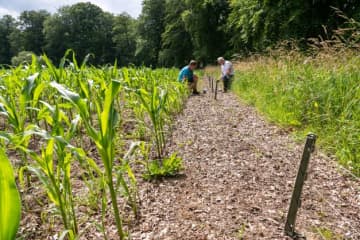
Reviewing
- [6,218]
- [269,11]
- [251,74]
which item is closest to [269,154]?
[6,218]

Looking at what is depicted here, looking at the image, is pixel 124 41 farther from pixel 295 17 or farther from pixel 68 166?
pixel 68 166

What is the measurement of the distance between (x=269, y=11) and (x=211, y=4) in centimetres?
1534

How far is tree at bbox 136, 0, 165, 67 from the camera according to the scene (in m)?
36.5

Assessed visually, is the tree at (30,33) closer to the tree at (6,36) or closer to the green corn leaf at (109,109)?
the tree at (6,36)

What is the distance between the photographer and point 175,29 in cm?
3216

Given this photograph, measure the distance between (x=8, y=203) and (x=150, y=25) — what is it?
3921cm

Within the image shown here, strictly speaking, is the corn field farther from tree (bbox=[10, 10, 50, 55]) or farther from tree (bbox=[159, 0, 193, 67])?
tree (bbox=[10, 10, 50, 55])

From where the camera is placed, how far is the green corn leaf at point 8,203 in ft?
2.38

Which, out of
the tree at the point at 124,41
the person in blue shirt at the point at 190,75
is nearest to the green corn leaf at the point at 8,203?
the person in blue shirt at the point at 190,75

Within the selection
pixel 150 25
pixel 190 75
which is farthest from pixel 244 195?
pixel 150 25

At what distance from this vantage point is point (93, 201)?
183 centimetres

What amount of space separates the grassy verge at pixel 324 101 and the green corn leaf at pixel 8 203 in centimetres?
275

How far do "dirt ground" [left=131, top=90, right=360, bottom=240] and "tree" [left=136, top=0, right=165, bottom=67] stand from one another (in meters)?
35.5

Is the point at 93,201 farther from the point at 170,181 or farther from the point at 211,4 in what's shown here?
the point at 211,4
